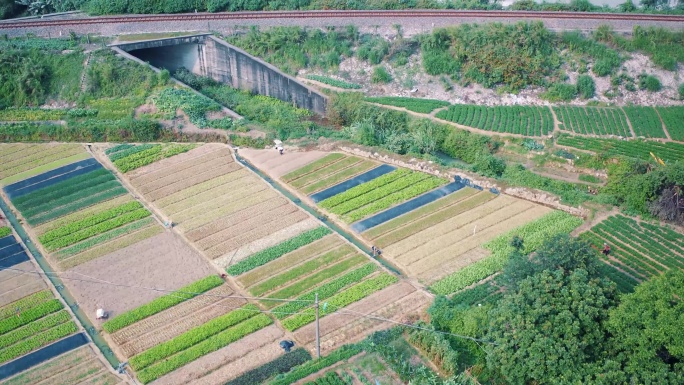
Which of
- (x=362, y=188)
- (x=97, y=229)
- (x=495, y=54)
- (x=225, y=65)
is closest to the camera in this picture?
(x=97, y=229)

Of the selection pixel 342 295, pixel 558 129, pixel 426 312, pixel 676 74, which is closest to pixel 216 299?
pixel 342 295

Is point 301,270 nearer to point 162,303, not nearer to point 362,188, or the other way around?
point 162,303

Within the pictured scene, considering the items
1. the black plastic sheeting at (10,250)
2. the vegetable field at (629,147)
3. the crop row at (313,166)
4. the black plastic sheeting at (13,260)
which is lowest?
the black plastic sheeting at (13,260)

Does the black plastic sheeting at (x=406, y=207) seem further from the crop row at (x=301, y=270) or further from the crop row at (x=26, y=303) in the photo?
the crop row at (x=26, y=303)

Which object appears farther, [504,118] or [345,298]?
[504,118]

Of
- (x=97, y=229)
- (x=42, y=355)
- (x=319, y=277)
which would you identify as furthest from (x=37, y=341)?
(x=319, y=277)

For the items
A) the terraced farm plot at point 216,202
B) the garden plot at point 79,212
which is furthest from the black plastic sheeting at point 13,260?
the terraced farm plot at point 216,202

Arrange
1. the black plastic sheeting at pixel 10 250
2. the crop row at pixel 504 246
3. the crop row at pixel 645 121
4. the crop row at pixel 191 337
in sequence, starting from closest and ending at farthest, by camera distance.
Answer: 1. the crop row at pixel 191 337
2. the crop row at pixel 504 246
3. the black plastic sheeting at pixel 10 250
4. the crop row at pixel 645 121
